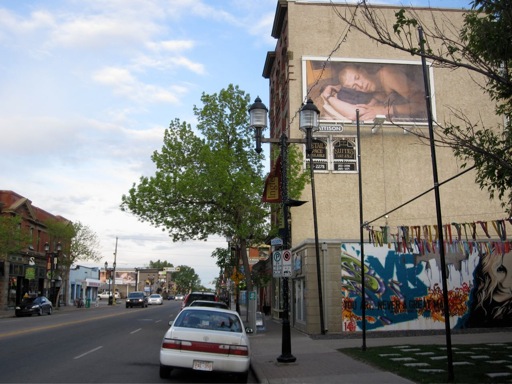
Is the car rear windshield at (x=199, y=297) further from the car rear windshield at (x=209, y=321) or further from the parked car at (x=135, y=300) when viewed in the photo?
the parked car at (x=135, y=300)

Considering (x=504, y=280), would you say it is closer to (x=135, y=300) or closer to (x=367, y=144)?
(x=367, y=144)

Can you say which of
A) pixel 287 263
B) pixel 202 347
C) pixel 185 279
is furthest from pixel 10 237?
pixel 185 279

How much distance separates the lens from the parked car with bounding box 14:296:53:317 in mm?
36344

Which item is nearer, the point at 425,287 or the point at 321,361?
the point at 321,361

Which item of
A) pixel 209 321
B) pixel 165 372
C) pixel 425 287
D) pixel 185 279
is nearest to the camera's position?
pixel 165 372

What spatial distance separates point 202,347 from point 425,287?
556 inches

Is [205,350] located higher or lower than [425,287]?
lower

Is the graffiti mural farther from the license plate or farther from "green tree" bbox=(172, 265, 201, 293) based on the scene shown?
"green tree" bbox=(172, 265, 201, 293)

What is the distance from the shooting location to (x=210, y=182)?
23250 mm

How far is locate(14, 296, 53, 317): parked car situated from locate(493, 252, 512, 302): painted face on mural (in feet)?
101

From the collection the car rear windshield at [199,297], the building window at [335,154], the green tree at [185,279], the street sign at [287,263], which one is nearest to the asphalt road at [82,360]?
the street sign at [287,263]

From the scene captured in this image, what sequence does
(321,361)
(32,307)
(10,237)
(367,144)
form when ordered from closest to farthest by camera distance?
(321,361) < (367,144) < (32,307) < (10,237)

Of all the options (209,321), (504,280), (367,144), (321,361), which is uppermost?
(367,144)

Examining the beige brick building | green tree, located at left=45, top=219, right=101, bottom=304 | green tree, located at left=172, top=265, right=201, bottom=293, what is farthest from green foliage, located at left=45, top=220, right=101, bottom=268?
green tree, located at left=172, top=265, right=201, bottom=293
